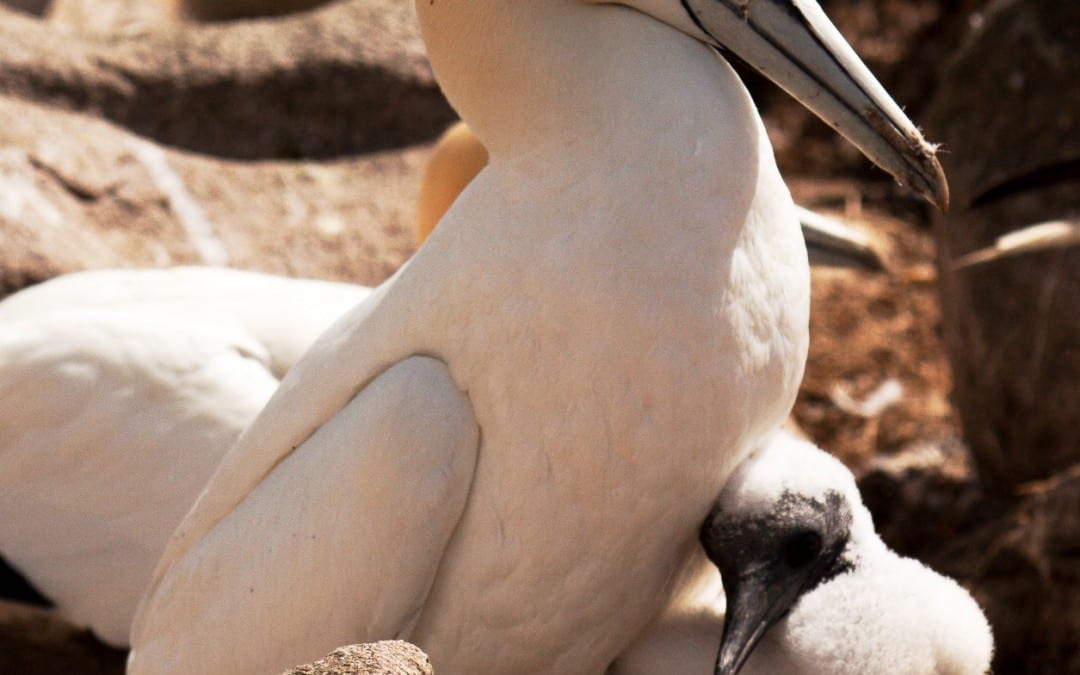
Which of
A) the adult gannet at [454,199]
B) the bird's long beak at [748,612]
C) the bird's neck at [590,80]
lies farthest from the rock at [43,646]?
the bird's neck at [590,80]

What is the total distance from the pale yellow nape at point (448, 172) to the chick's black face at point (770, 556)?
183 cm

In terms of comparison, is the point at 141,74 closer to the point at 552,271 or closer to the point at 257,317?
the point at 257,317

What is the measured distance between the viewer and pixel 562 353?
2.54 m

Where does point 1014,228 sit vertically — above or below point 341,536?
below

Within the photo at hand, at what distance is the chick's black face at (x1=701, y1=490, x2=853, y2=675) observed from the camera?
2.79 metres

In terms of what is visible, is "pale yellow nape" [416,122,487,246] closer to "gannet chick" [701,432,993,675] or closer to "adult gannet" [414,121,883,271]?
"adult gannet" [414,121,883,271]

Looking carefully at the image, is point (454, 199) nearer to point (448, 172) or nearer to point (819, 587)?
point (448, 172)

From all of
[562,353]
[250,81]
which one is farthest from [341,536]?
[250,81]

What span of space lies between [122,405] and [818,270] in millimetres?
4123

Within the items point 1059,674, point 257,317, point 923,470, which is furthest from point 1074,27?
point 257,317

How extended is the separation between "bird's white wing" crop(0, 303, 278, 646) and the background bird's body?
42.5 inches

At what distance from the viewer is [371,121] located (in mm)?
6297

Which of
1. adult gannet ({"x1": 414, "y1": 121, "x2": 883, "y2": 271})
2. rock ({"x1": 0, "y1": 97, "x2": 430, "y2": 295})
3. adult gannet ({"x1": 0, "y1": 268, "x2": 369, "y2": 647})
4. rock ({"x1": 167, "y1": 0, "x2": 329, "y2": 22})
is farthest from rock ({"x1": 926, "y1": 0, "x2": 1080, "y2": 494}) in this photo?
→ rock ({"x1": 167, "y1": 0, "x2": 329, "y2": 22})

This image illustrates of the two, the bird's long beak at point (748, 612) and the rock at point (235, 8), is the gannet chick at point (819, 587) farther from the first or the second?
the rock at point (235, 8)
